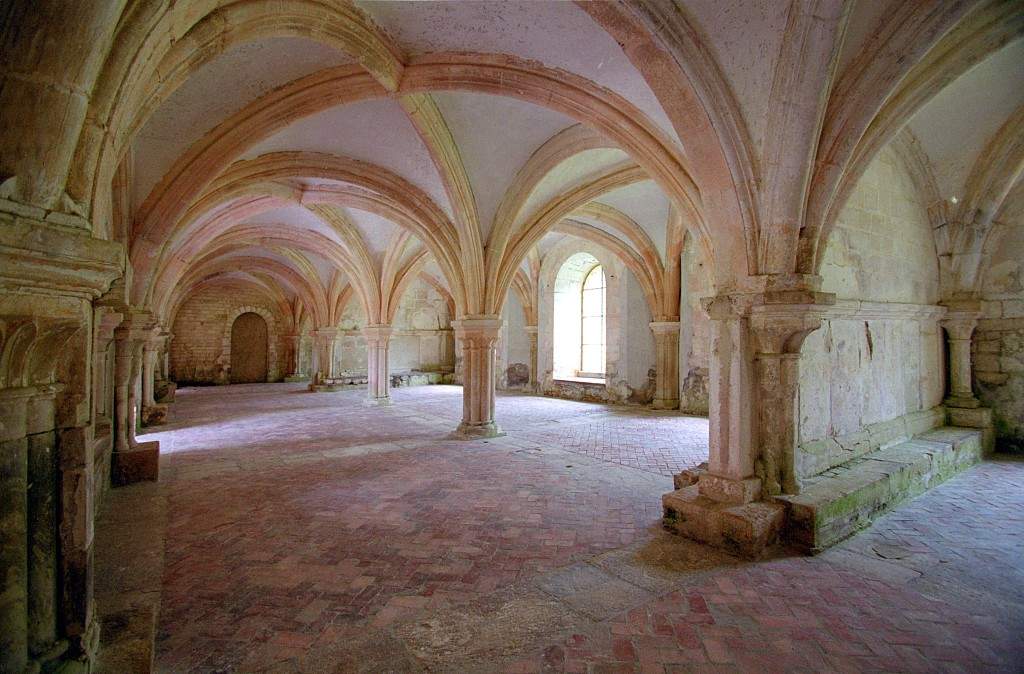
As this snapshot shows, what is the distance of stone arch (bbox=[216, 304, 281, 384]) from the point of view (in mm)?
19703

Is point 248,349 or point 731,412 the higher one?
point 248,349

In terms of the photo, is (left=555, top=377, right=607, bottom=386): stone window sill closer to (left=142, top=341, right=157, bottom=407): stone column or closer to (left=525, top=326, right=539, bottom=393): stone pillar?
(left=525, top=326, right=539, bottom=393): stone pillar

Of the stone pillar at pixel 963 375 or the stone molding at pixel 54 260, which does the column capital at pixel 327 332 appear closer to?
the stone pillar at pixel 963 375

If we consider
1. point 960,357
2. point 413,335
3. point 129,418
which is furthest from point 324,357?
point 960,357

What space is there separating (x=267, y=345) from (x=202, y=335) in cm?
236

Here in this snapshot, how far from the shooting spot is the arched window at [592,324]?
14812 mm

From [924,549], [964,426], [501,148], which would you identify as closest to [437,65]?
[501,148]

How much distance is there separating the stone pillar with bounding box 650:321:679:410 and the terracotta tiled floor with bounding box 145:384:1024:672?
607cm

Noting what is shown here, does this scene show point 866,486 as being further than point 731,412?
Yes

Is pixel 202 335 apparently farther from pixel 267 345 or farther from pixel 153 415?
pixel 153 415

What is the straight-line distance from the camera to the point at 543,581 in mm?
3051

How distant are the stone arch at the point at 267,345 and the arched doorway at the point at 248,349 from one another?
0.23 metres

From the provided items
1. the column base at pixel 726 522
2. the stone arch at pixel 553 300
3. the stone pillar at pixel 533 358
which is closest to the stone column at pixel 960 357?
the column base at pixel 726 522

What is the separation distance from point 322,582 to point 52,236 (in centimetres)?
247
